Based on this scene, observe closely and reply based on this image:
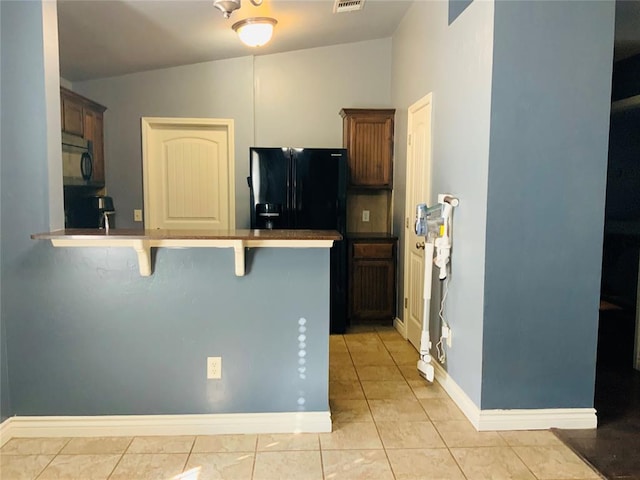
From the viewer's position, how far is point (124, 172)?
4.91 m

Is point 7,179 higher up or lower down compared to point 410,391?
higher up

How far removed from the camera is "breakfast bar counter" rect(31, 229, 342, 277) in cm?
242

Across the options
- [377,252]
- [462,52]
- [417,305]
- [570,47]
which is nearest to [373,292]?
[377,252]

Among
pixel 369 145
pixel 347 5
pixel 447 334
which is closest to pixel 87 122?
pixel 347 5

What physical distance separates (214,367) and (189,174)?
2936 mm

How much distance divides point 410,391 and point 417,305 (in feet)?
3.25

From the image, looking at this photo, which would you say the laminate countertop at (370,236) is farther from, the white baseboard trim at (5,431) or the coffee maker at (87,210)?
the white baseboard trim at (5,431)

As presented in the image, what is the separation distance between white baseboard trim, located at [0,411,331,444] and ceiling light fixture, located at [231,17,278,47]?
2542 millimetres

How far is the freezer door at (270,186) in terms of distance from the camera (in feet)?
14.5

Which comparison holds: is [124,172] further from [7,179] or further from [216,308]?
[216,308]

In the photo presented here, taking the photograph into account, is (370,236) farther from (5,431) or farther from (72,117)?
(5,431)

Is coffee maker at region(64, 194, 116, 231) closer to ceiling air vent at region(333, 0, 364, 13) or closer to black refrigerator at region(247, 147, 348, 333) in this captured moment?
black refrigerator at region(247, 147, 348, 333)

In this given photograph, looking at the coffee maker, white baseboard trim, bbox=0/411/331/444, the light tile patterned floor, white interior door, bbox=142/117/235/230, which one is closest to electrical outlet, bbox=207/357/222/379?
white baseboard trim, bbox=0/411/331/444

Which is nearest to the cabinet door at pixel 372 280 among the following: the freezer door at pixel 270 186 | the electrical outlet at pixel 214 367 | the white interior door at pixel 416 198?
the white interior door at pixel 416 198
